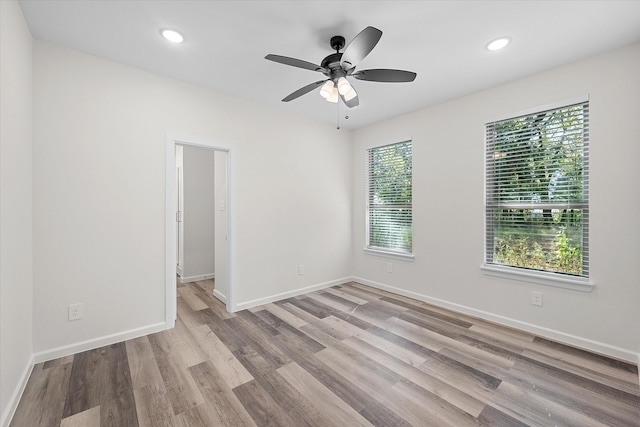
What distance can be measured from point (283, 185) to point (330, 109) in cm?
122

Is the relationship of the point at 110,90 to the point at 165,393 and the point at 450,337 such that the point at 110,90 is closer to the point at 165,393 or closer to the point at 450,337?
the point at 165,393

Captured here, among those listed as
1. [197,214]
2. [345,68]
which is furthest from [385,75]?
[197,214]

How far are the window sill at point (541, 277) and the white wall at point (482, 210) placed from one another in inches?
2.2

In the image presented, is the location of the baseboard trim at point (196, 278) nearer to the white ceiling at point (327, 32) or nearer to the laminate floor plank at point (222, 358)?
the laminate floor plank at point (222, 358)

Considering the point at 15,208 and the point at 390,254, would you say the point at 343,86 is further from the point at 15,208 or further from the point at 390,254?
the point at 390,254

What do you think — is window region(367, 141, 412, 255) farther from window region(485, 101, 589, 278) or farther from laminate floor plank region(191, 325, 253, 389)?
laminate floor plank region(191, 325, 253, 389)

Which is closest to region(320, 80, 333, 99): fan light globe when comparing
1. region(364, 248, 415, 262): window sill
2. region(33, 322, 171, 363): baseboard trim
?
region(364, 248, 415, 262): window sill

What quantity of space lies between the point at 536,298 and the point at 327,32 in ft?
10.2

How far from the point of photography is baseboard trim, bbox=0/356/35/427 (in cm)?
156

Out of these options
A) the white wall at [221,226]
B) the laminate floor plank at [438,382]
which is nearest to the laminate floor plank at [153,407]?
the laminate floor plank at [438,382]

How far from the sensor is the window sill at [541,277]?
2451 mm

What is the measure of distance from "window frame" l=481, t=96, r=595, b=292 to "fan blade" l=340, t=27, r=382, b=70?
199 centimetres

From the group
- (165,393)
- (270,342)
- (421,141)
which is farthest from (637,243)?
(165,393)

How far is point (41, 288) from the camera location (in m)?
2.23
